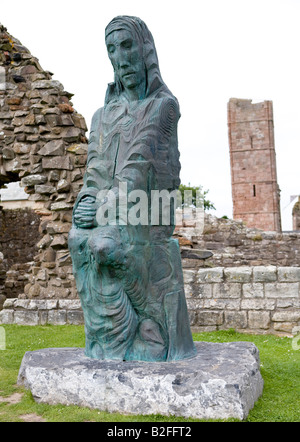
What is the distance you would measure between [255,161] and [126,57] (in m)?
31.4

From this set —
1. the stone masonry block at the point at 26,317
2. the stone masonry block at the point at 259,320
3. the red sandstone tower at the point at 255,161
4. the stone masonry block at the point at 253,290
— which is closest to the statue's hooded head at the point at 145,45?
the stone masonry block at the point at 253,290

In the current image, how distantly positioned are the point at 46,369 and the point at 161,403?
0.95 m

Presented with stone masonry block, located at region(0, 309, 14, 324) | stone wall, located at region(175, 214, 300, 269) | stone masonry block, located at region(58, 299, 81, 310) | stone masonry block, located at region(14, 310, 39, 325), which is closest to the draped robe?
stone masonry block, located at region(58, 299, 81, 310)

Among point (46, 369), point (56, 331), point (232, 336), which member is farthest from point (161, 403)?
point (56, 331)

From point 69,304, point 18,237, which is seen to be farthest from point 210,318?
point 18,237

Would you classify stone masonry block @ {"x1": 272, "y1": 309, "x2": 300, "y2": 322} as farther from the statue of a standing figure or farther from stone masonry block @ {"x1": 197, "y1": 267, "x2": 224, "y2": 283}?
the statue of a standing figure

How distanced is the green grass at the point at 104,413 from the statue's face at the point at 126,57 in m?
2.64

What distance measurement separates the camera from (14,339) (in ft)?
23.4

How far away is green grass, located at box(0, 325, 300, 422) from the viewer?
3668 millimetres

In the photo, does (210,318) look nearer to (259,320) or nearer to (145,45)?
(259,320)

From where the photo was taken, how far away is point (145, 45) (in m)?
4.35

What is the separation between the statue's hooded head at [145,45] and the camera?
4.24 m

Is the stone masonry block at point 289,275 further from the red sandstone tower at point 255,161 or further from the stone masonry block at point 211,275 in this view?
the red sandstone tower at point 255,161
